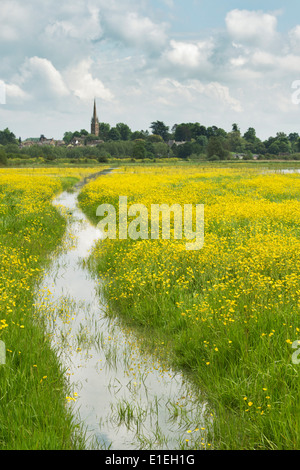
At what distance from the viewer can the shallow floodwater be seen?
3.51m

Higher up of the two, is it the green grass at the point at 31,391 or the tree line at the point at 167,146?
the tree line at the point at 167,146

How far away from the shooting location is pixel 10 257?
7941 millimetres

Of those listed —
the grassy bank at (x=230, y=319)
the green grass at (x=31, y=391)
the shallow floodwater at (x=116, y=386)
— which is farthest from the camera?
the shallow floodwater at (x=116, y=386)

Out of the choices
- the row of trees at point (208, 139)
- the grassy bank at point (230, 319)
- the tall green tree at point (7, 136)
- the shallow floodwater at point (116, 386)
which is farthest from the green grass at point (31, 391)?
the tall green tree at point (7, 136)

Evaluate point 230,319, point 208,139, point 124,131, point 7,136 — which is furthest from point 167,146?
point 230,319

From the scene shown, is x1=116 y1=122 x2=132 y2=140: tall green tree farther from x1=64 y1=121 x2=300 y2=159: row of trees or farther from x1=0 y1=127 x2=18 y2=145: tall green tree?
x1=0 y1=127 x2=18 y2=145: tall green tree

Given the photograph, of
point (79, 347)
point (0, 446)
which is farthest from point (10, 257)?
point (0, 446)
